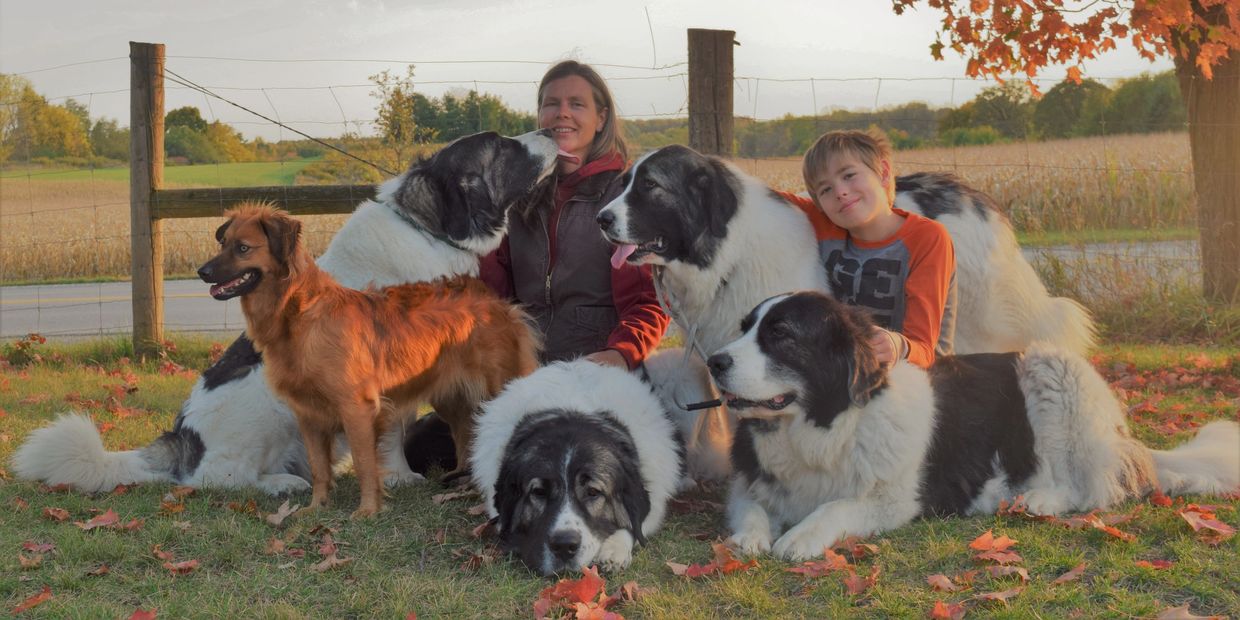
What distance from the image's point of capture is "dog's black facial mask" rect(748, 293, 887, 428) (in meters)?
3.71

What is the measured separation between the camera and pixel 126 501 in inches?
185

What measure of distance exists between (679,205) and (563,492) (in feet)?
4.74

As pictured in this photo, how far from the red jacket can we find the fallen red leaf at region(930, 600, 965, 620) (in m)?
2.39

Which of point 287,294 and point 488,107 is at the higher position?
point 488,107

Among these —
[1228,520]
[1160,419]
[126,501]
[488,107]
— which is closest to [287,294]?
[126,501]

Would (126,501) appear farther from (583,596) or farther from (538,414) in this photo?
(583,596)

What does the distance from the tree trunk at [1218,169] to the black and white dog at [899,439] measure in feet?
17.3

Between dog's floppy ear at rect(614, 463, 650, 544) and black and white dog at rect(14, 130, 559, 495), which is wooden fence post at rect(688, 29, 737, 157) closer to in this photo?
black and white dog at rect(14, 130, 559, 495)

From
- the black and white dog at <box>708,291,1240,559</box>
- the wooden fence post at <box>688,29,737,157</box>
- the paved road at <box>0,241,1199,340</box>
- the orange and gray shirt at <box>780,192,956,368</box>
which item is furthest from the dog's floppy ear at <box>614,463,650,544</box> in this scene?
the paved road at <box>0,241,1199,340</box>

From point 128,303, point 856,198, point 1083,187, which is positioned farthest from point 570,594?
point 128,303

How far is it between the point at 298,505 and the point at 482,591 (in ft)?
4.75

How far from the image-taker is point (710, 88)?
7223 millimetres

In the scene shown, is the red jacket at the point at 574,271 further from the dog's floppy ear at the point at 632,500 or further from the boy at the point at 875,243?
the dog's floppy ear at the point at 632,500

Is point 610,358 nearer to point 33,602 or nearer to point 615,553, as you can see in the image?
point 615,553
